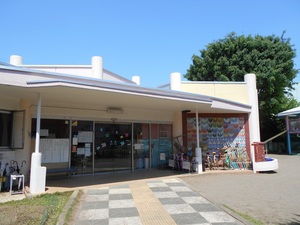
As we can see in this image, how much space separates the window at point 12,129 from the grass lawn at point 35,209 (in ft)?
9.31

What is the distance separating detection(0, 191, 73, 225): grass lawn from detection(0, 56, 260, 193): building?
36.2 inches

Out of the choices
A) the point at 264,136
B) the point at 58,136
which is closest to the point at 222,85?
the point at 58,136

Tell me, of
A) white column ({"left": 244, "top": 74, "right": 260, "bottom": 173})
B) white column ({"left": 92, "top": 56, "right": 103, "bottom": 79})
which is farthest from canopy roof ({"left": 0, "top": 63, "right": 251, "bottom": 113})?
white column ({"left": 92, "top": 56, "right": 103, "bottom": 79})

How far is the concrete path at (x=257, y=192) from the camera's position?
19.7 ft

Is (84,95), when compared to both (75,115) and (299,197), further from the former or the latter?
(299,197)

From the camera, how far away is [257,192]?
8.10 m

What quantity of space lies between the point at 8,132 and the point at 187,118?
26.9 feet

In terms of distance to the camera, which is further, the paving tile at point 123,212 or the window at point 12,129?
the window at point 12,129

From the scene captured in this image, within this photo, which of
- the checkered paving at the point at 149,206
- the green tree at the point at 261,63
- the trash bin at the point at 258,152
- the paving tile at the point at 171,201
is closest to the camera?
the checkered paving at the point at 149,206

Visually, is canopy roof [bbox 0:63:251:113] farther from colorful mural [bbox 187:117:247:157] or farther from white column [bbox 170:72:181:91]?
white column [bbox 170:72:181:91]

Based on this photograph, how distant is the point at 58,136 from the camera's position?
10.7m

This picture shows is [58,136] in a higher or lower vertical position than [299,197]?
higher

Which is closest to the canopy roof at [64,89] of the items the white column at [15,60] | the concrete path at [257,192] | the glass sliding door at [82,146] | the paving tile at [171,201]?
the glass sliding door at [82,146]

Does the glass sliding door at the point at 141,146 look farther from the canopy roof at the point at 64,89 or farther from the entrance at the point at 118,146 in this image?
the canopy roof at the point at 64,89
